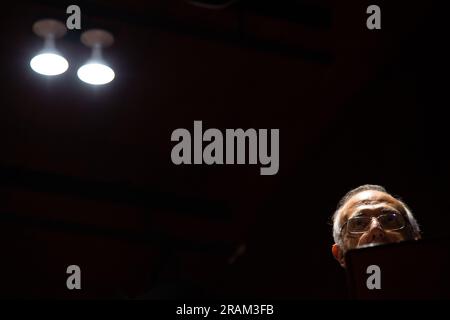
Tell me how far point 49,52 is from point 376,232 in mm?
2408

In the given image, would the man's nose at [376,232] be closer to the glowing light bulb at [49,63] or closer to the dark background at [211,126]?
the dark background at [211,126]

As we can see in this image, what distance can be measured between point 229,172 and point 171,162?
440 millimetres

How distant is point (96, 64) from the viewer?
13.9 ft

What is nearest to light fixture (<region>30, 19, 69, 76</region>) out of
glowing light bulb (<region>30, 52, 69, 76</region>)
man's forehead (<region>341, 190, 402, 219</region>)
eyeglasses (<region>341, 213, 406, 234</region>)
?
glowing light bulb (<region>30, 52, 69, 76</region>)

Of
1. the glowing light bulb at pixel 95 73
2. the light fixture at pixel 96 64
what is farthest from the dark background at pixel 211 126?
the glowing light bulb at pixel 95 73

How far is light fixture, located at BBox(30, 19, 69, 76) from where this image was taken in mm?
4141

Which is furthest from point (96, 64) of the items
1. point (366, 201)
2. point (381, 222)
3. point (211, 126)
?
point (381, 222)

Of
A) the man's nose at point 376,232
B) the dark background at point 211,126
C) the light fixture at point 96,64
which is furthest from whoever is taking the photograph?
the light fixture at point 96,64

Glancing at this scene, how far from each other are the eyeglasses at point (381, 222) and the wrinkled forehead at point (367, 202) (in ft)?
0.22

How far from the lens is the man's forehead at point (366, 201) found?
98.8 inches

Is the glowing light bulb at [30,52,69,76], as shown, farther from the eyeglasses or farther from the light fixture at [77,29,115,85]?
the eyeglasses

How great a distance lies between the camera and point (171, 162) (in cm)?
560
